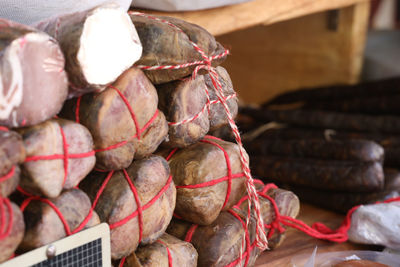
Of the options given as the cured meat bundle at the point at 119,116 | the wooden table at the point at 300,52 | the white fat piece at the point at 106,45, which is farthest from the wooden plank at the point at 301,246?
the wooden table at the point at 300,52

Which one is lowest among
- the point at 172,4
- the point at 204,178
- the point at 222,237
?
the point at 222,237

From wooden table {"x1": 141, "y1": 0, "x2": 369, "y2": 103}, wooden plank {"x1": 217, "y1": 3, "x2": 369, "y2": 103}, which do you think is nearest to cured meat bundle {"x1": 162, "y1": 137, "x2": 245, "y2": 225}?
wooden table {"x1": 141, "y1": 0, "x2": 369, "y2": 103}

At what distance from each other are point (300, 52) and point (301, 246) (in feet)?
4.65

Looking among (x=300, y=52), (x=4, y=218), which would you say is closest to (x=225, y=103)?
(x=4, y=218)

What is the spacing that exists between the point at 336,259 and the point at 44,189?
2.68 feet

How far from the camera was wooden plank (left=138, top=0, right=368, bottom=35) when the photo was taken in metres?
1.37

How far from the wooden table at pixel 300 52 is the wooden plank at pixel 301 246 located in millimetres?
938

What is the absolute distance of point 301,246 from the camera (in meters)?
1.38

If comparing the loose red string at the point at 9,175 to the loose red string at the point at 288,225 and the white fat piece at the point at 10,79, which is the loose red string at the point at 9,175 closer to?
the white fat piece at the point at 10,79

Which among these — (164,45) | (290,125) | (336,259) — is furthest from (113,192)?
(290,125)

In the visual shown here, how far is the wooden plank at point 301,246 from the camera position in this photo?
1.28 meters

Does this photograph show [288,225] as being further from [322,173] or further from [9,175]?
[9,175]

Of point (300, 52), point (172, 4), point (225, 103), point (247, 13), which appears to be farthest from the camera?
point (300, 52)

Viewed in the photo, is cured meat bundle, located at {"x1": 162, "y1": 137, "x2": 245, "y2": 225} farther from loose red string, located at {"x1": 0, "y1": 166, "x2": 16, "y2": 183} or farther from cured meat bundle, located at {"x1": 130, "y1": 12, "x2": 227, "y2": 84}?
loose red string, located at {"x1": 0, "y1": 166, "x2": 16, "y2": 183}
